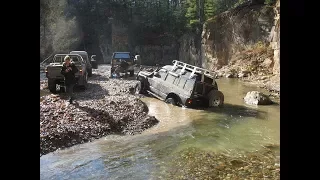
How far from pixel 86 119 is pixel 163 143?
271 centimetres

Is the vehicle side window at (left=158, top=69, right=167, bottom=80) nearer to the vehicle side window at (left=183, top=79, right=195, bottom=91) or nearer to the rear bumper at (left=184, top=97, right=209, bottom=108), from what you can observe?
the vehicle side window at (left=183, top=79, right=195, bottom=91)

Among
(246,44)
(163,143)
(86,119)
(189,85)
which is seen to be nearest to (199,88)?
(189,85)

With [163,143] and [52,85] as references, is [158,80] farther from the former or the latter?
[163,143]

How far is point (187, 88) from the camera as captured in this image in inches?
508

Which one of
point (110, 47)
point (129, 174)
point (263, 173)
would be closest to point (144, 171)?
point (129, 174)

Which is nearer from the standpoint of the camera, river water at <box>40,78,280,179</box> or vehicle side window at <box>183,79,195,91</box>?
river water at <box>40,78,280,179</box>

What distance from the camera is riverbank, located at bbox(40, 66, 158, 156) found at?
769 centimetres

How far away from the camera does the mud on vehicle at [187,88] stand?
12828 mm

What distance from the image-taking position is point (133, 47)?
53.8 meters

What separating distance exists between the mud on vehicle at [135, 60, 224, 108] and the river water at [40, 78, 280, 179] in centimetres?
48

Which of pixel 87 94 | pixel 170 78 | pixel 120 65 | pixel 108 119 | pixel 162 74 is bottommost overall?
pixel 108 119

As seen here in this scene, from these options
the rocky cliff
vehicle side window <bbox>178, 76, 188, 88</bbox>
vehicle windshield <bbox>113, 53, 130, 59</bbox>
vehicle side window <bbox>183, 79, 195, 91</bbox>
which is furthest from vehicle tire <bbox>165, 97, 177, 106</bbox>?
vehicle windshield <bbox>113, 53, 130, 59</bbox>
